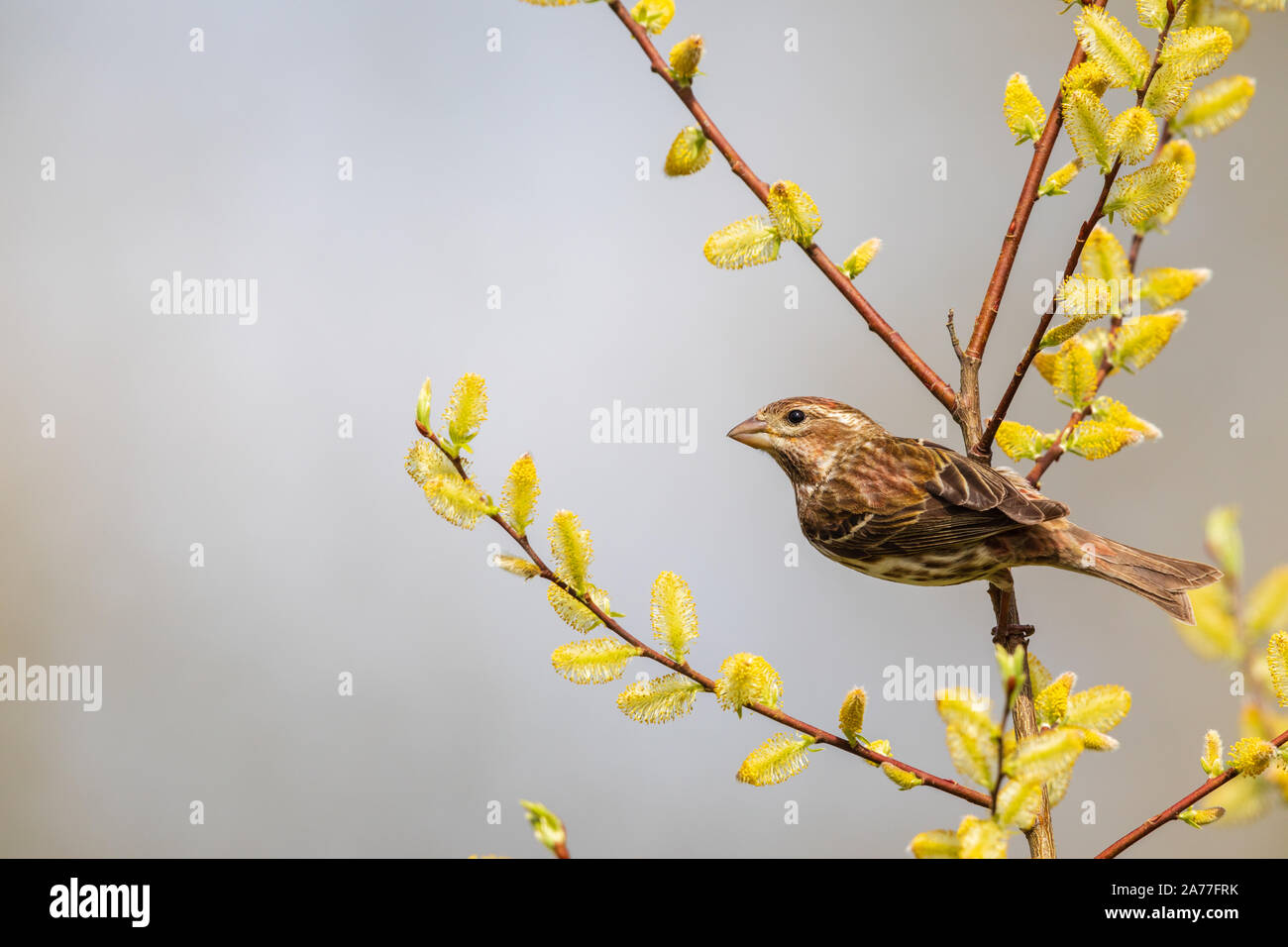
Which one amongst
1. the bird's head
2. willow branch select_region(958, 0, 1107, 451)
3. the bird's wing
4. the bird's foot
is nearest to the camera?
willow branch select_region(958, 0, 1107, 451)

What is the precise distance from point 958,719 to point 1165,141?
35.0 inches

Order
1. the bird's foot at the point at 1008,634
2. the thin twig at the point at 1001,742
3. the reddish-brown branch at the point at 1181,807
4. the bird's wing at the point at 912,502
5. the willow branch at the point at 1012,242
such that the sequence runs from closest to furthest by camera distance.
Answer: the thin twig at the point at 1001,742 → the reddish-brown branch at the point at 1181,807 → the willow branch at the point at 1012,242 → the bird's foot at the point at 1008,634 → the bird's wing at the point at 912,502

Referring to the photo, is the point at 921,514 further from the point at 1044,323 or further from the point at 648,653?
the point at 648,653

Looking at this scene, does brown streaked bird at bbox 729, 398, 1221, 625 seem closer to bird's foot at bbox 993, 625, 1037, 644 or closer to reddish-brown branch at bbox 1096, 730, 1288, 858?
bird's foot at bbox 993, 625, 1037, 644

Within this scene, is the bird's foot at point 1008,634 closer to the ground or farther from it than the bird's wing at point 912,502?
closer to the ground

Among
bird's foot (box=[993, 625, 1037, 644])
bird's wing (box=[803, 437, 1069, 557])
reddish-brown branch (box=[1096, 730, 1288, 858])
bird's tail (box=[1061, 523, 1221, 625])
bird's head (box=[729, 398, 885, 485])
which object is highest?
bird's head (box=[729, 398, 885, 485])

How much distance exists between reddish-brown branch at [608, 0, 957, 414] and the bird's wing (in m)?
0.39

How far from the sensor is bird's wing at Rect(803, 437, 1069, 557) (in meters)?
1.95

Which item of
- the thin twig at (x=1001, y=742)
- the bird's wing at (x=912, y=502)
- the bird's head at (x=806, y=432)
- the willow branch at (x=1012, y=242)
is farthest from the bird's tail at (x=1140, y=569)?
the thin twig at (x=1001, y=742)

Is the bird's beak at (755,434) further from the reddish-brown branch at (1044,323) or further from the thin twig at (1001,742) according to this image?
the thin twig at (1001,742)

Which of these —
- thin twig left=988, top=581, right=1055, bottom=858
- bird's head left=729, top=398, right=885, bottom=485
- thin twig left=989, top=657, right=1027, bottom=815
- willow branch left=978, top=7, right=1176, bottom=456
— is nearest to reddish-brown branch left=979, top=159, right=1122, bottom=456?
willow branch left=978, top=7, right=1176, bottom=456

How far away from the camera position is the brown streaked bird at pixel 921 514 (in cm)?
200

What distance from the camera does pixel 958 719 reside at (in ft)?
2.93

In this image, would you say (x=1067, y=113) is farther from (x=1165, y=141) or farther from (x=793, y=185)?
(x=793, y=185)
